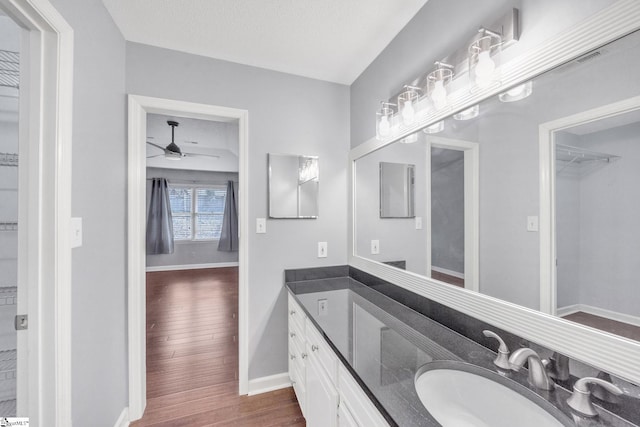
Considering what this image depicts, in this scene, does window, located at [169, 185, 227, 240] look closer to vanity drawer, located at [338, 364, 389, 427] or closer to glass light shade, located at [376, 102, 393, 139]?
glass light shade, located at [376, 102, 393, 139]

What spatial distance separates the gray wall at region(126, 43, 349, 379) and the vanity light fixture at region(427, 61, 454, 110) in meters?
1.02

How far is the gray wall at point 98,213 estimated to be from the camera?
3.80 ft

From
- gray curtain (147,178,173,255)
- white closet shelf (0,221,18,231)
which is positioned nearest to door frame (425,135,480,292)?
white closet shelf (0,221,18,231)

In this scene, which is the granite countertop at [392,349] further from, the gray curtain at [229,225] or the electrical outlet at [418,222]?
the gray curtain at [229,225]

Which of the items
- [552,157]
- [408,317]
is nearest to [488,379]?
[408,317]

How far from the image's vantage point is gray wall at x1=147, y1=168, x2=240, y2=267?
598 centimetres

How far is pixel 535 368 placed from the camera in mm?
771

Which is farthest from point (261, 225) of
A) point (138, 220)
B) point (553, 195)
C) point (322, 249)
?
point (553, 195)

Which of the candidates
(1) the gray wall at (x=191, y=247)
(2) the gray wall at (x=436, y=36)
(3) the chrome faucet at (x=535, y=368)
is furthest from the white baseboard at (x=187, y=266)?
(3) the chrome faucet at (x=535, y=368)

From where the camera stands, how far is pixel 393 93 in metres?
1.62

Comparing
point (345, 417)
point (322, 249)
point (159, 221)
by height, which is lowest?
point (345, 417)

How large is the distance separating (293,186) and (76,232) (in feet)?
4.18

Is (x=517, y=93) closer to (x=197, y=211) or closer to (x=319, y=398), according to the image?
(x=319, y=398)

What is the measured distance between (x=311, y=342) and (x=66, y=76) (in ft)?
5.35
